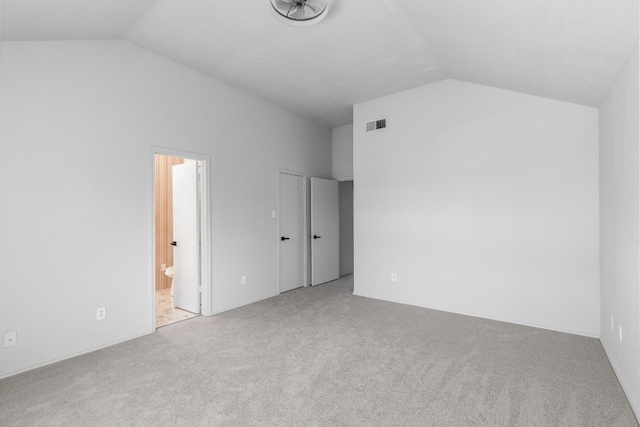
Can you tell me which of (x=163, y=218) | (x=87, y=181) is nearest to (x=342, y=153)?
(x=163, y=218)

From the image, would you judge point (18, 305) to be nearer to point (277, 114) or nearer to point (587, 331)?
point (277, 114)

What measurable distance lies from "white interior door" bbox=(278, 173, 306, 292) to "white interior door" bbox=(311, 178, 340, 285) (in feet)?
0.65

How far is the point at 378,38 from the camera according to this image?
123 inches

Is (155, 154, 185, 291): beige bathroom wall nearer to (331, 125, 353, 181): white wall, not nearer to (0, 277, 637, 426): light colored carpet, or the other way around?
(0, 277, 637, 426): light colored carpet

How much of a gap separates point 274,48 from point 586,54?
2.68 m

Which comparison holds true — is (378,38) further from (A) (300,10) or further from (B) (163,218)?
(B) (163,218)

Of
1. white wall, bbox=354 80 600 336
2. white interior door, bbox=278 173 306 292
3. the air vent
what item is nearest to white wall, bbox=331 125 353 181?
white interior door, bbox=278 173 306 292

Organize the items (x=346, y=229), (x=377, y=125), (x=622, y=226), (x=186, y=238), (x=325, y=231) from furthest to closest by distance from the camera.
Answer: (x=346, y=229) → (x=325, y=231) → (x=377, y=125) → (x=186, y=238) → (x=622, y=226)

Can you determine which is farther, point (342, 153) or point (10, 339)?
point (342, 153)

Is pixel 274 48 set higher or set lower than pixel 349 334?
higher

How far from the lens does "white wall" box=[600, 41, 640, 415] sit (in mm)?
2041

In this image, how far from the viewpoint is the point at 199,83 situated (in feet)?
13.0

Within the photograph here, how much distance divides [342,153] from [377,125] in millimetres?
1474

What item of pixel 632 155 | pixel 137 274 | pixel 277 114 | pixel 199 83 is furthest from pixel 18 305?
pixel 632 155
